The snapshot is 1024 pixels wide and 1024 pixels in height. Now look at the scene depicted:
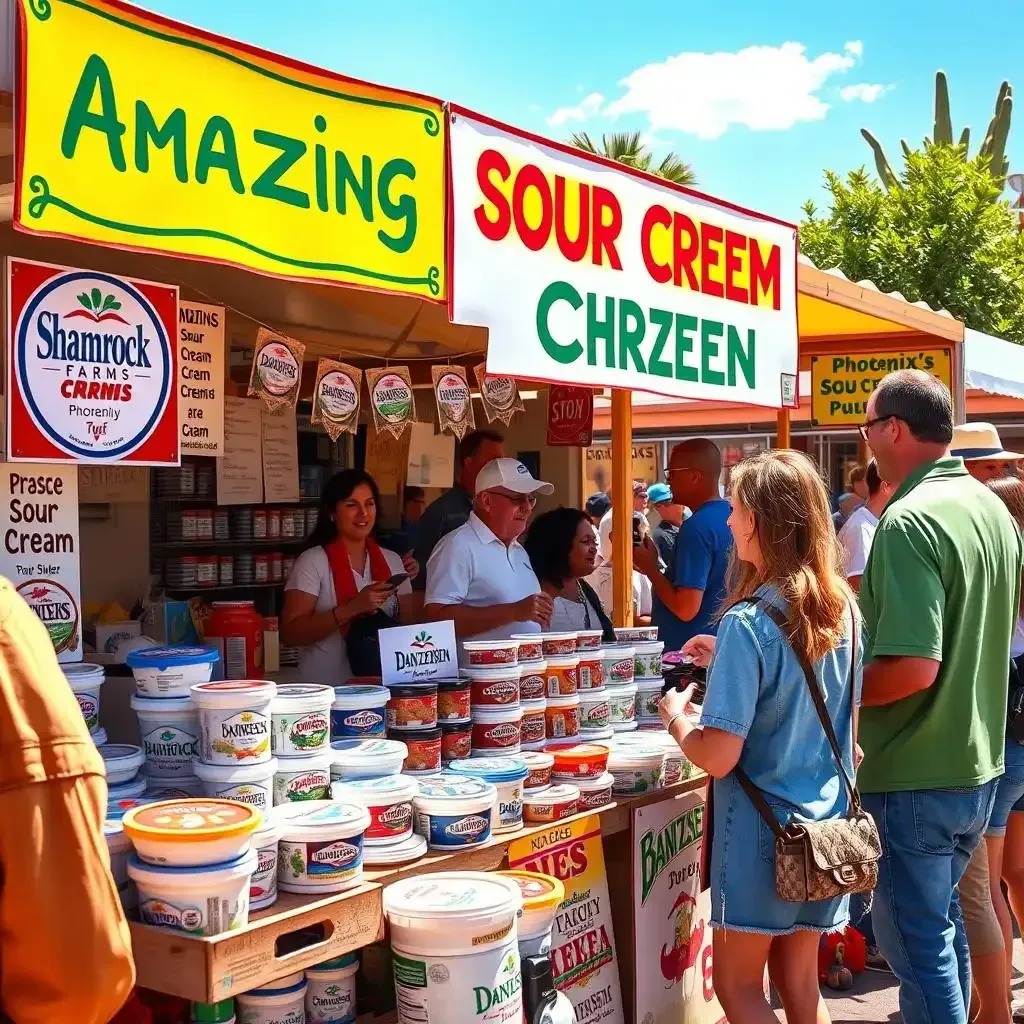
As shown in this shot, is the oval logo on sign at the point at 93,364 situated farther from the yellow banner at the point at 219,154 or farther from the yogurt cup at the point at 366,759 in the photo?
the yogurt cup at the point at 366,759

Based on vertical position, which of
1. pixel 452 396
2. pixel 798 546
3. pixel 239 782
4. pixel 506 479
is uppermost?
pixel 452 396

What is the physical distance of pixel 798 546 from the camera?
2.92m

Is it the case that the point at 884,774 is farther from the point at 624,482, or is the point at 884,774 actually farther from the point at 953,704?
the point at 624,482

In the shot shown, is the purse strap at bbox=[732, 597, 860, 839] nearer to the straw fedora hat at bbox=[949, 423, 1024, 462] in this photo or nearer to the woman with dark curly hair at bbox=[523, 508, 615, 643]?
the woman with dark curly hair at bbox=[523, 508, 615, 643]

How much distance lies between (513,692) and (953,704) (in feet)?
4.18

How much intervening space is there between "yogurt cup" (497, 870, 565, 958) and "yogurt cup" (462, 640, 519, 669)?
2.19ft

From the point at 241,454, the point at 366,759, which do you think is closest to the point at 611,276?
the point at 366,759

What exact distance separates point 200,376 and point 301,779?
1.24 m

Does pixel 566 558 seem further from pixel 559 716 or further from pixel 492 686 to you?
pixel 492 686

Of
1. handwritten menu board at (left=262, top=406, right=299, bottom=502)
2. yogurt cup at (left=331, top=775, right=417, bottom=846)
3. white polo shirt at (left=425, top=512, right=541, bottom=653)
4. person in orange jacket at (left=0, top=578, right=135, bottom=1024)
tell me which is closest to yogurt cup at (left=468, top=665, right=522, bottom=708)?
yogurt cup at (left=331, top=775, right=417, bottom=846)

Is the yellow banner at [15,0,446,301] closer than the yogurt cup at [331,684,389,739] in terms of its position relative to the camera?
Yes

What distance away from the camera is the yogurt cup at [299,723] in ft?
9.25

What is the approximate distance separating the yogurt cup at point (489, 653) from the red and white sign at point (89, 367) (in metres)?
1.03

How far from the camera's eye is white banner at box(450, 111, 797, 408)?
332cm
